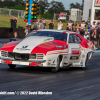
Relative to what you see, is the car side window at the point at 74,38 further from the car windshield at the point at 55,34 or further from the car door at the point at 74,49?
the car windshield at the point at 55,34

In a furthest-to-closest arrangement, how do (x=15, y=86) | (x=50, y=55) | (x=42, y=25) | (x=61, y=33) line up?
(x=42, y=25)
(x=61, y=33)
(x=50, y=55)
(x=15, y=86)

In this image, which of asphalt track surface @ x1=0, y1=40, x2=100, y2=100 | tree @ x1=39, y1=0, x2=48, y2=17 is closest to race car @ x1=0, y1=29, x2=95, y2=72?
asphalt track surface @ x1=0, y1=40, x2=100, y2=100

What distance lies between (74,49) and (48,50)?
1.42 m

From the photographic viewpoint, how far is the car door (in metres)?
9.78

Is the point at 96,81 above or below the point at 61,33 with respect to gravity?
below

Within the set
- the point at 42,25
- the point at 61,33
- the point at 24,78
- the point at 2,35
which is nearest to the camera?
the point at 24,78

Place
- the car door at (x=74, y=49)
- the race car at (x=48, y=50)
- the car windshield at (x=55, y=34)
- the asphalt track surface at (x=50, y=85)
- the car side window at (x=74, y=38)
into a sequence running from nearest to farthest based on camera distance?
the asphalt track surface at (x=50, y=85) < the race car at (x=48, y=50) < the car door at (x=74, y=49) < the car windshield at (x=55, y=34) < the car side window at (x=74, y=38)

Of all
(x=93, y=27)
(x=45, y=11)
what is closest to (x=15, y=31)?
(x=93, y=27)

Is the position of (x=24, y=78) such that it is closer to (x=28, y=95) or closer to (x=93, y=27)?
(x=28, y=95)

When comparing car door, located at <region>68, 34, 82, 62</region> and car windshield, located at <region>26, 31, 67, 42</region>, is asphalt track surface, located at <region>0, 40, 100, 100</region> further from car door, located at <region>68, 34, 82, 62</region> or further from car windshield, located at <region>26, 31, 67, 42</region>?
car windshield, located at <region>26, 31, 67, 42</region>

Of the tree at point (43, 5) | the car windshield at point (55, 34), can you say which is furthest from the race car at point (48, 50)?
the tree at point (43, 5)

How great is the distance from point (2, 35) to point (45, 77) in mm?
18472

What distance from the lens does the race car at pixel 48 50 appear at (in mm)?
8711

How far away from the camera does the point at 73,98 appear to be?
5.70 meters
